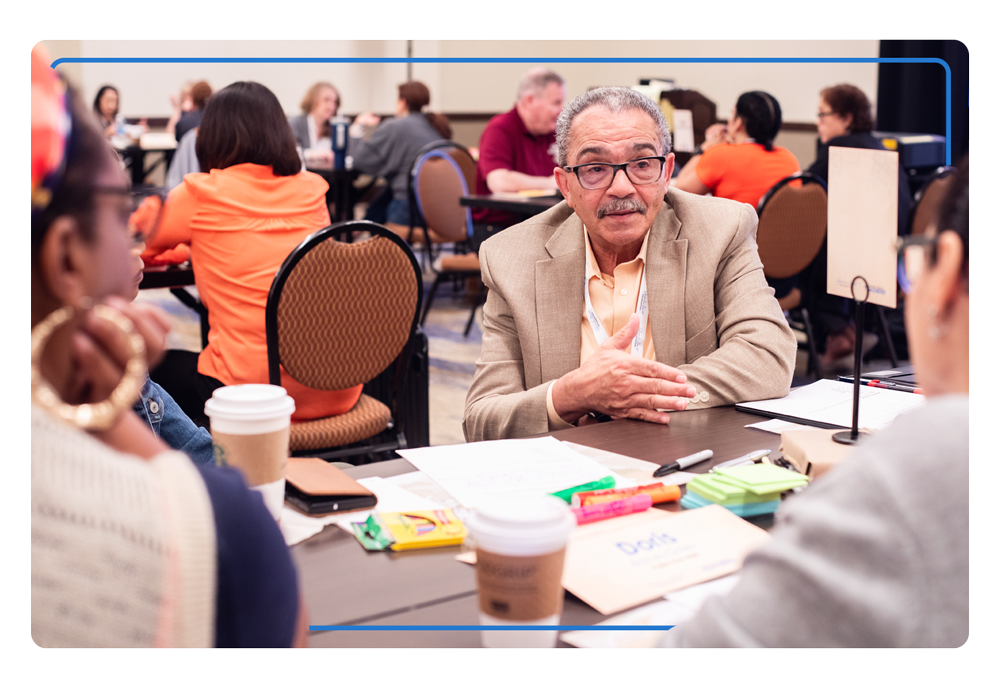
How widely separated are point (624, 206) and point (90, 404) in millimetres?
1192

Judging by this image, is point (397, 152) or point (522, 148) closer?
point (522, 148)

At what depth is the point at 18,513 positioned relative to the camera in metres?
0.90

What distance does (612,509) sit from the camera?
3.56 ft

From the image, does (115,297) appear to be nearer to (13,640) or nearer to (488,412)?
(13,640)

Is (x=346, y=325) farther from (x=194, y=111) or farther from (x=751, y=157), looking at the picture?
(x=751, y=157)

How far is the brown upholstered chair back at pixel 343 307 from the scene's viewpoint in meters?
1.89

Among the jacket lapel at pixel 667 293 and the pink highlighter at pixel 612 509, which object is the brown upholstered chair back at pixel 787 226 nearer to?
the jacket lapel at pixel 667 293

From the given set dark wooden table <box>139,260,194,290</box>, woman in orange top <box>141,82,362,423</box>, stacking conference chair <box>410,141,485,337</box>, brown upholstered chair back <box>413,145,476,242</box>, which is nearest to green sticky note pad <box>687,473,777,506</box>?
woman in orange top <box>141,82,362,423</box>

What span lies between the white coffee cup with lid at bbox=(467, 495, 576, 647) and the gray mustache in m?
0.96

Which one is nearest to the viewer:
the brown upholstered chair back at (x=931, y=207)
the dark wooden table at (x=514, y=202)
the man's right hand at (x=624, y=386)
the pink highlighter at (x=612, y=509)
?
the brown upholstered chair back at (x=931, y=207)

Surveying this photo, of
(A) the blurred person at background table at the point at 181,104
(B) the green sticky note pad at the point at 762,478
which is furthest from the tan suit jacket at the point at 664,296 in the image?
(A) the blurred person at background table at the point at 181,104

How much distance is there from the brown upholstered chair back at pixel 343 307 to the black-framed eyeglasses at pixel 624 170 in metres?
0.60

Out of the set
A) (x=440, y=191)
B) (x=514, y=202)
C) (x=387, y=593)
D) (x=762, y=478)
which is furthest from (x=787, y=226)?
(x=514, y=202)

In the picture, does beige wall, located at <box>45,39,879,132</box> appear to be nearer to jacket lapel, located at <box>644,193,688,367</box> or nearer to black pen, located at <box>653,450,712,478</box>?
jacket lapel, located at <box>644,193,688,367</box>
